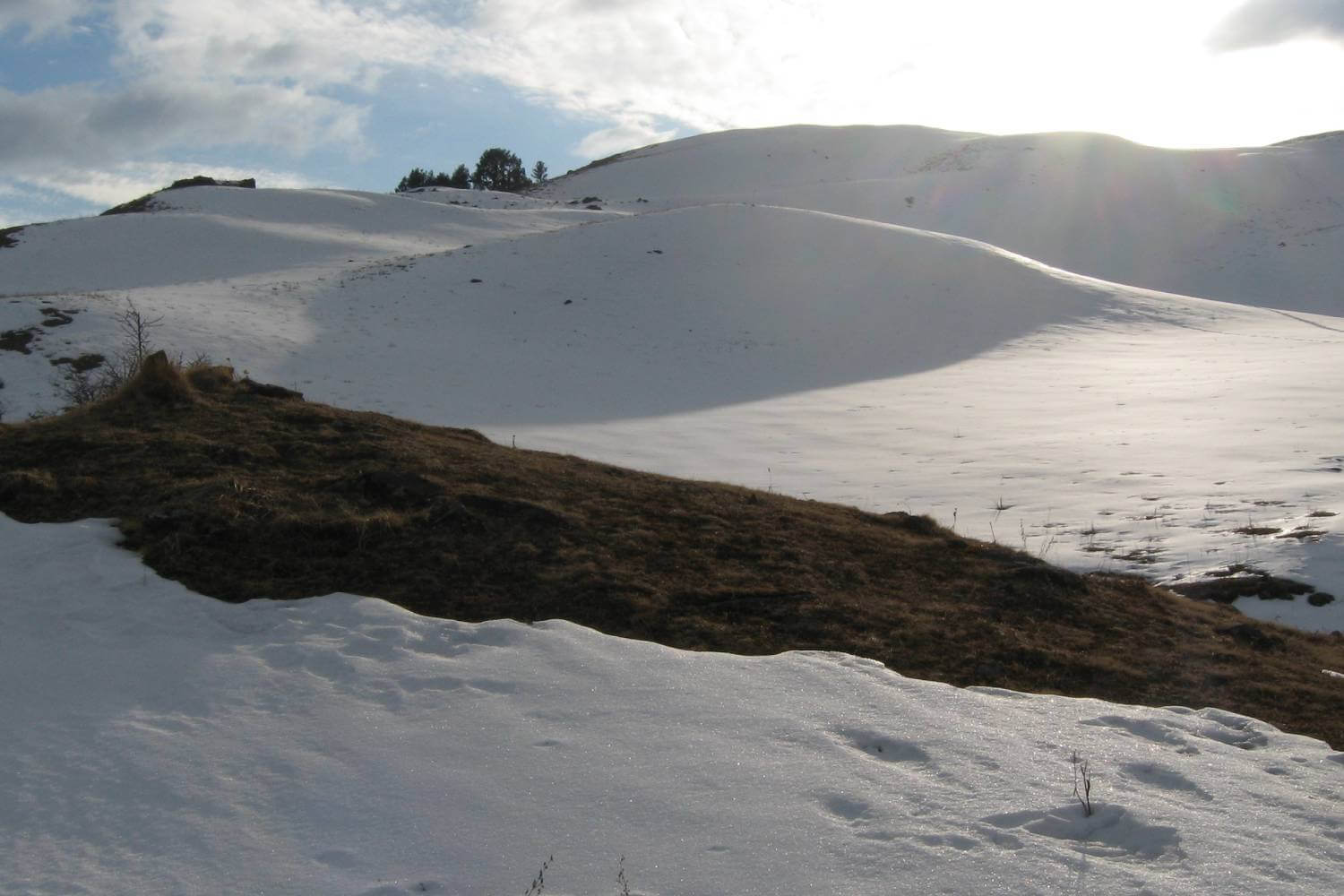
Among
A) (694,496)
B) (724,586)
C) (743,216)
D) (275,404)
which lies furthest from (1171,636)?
(743,216)

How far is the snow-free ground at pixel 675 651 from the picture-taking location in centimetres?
424

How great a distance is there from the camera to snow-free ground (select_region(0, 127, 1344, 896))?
424cm

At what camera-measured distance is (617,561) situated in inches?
296

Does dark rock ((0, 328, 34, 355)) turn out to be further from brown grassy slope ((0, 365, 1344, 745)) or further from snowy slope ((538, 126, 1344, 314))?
snowy slope ((538, 126, 1344, 314))

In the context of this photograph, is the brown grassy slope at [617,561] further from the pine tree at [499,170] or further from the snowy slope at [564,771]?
the pine tree at [499,170]

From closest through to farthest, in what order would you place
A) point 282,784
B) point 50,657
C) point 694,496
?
1. point 282,784
2. point 50,657
3. point 694,496

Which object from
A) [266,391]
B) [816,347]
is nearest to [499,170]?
[816,347]

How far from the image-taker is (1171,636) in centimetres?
734

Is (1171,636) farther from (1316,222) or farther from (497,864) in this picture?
(1316,222)

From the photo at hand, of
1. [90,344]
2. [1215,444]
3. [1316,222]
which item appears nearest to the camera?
[1215,444]

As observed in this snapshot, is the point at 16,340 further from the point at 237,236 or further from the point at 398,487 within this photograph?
the point at 237,236

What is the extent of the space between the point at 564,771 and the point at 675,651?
148 centimetres

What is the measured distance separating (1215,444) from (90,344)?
2038 cm

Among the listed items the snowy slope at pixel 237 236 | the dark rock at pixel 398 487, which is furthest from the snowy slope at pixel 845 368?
the dark rock at pixel 398 487
